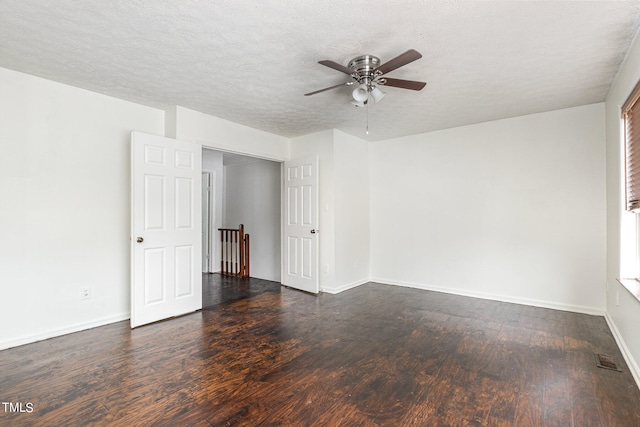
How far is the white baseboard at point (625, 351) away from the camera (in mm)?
2268

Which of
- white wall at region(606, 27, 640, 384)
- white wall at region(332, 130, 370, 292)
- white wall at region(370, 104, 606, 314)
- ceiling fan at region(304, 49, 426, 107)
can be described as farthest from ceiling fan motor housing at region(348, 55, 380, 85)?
white wall at region(370, 104, 606, 314)

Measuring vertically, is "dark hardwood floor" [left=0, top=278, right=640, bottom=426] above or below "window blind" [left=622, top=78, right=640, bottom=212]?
below

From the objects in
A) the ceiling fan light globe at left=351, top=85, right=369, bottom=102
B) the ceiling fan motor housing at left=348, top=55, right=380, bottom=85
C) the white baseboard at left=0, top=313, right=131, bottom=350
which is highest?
the ceiling fan motor housing at left=348, top=55, right=380, bottom=85

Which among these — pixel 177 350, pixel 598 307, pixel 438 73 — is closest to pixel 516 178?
pixel 598 307

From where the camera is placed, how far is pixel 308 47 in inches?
95.2

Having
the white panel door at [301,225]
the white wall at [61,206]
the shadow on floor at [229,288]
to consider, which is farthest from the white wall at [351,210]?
the white wall at [61,206]

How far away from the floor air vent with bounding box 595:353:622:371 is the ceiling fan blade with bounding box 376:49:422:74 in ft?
9.02

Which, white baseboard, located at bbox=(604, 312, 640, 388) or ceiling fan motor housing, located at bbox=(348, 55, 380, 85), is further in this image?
ceiling fan motor housing, located at bbox=(348, 55, 380, 85)

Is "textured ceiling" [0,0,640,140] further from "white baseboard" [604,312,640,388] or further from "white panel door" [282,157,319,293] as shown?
"white baseboard" [604,312,640,388]

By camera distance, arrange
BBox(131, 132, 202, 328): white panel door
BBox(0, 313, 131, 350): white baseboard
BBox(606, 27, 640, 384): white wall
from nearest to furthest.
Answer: BBox(606, 27, 640, 384): white wall, BBox(0, 313, 131, 350): white baseboard, BBox(131, 132, 202, 328): white panel door

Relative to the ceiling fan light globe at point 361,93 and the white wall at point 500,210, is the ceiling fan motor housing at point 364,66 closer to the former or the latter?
the ceiling fan light globe at point 361,93

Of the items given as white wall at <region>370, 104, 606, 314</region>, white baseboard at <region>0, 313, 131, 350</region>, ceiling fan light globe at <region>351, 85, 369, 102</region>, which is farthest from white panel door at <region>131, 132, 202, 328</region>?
white wall at <region>370, 104, 606, 314</region>

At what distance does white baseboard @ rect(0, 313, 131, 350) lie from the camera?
283cm

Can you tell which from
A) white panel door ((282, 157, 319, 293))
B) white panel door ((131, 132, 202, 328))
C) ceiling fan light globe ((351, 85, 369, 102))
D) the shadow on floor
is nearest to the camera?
ceiling fan light globe ((351, 85, 369, 102))
